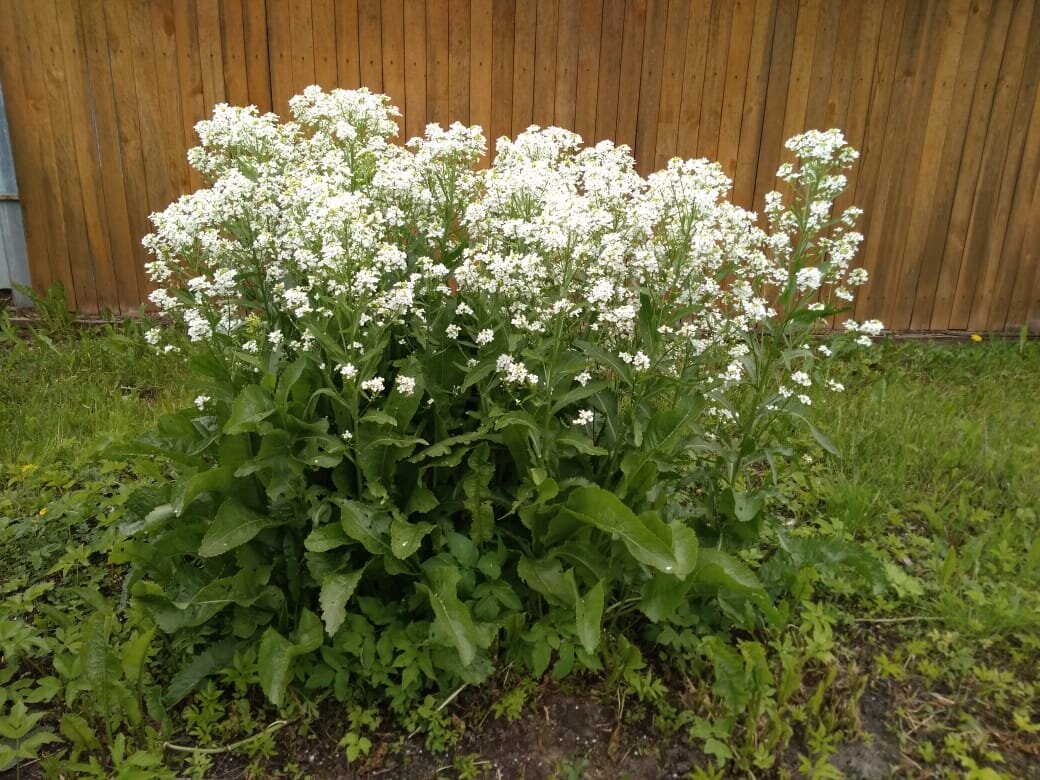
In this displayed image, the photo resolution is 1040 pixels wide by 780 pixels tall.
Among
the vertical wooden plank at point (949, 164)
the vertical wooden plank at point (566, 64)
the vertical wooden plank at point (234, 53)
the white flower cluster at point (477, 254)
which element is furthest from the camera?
the vertical wooden plank at point (949, 164)

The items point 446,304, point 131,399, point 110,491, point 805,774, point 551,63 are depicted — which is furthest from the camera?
point 551,63

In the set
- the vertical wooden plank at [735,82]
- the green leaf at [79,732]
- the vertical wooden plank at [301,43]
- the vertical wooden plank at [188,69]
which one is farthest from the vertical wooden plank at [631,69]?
the green leaf at [79,732]

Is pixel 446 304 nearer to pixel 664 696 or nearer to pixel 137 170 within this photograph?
pixel 664 696

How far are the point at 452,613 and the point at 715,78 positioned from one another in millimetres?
4357

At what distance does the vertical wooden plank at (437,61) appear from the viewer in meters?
5.06

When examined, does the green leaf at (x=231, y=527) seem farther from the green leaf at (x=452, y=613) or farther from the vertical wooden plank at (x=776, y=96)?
the vertical wooden plank at (x=776, y=96)

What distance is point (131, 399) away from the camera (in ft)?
14.4

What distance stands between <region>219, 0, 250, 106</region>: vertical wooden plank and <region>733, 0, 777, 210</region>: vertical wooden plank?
10.9 feet

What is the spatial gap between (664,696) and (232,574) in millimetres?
1444

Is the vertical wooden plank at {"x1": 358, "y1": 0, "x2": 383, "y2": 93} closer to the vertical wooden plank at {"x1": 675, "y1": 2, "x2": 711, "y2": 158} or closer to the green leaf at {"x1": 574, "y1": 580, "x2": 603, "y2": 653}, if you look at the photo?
the vertical wooden plank at {"x1": 675, "y1": 2, "x2": 711, "y2": 158}

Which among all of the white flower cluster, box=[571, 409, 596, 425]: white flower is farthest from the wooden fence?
box=[571, 409, 596, 425]: white flower

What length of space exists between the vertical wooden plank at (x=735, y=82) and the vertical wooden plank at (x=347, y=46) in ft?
8.06

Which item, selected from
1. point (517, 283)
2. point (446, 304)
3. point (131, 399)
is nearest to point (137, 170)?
point (131, 399)

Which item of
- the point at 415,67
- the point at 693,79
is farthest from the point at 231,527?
the point at 693,79
